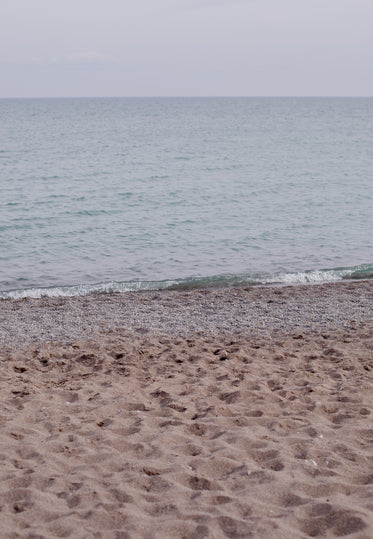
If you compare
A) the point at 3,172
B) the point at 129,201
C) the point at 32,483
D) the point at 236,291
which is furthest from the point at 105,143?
the point at 32,483

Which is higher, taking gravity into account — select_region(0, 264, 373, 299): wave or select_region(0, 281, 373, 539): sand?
select_region(0, 281, 373, 539): sand

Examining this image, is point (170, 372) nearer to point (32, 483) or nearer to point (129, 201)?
point (32, 483)

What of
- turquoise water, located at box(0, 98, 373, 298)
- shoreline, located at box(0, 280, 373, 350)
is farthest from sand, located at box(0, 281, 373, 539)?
turquoise water, located at box(0, 98, 373, 298)

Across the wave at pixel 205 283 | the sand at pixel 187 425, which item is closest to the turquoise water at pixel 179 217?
the wave at pixel 205 283

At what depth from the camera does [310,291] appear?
42.5 feet

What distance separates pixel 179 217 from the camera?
21828 millimetres

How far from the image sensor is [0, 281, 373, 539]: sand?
4531mm

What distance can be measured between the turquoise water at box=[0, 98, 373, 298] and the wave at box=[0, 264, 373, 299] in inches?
1.9

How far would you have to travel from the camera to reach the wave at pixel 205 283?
13469 millimetres

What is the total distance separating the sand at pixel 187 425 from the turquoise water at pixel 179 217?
4.22 metres

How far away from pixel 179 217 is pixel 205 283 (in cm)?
794

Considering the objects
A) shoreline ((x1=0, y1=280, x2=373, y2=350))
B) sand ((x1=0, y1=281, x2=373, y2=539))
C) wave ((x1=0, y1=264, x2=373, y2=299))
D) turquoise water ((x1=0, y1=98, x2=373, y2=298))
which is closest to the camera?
sand ((x1=0, y1=281, x2=373, y2=539))

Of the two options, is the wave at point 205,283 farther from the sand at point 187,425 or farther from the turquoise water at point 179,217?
the sand at point 187,425

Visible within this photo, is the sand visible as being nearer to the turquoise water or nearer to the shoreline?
the shoreline
